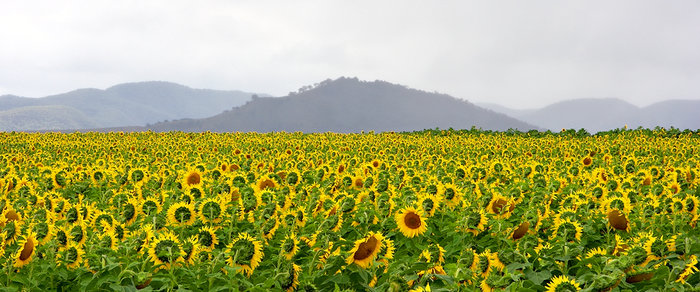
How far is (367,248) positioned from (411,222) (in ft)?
4.35

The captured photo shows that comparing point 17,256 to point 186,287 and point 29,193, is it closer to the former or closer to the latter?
point 186,287

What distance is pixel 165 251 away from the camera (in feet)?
13.7

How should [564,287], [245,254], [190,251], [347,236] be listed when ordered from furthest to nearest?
[347,236], [245,254], [190,251], [564,287]

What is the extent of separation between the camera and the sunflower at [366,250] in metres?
4.41

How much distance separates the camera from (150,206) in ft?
21.5

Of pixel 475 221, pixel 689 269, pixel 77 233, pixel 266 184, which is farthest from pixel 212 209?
pixel 689 269

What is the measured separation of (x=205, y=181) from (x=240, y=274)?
16.4 ft

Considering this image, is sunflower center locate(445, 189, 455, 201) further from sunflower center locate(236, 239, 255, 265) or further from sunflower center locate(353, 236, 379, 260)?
sunflower center locate(236, 239, 255, 265)

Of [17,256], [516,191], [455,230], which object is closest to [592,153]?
[516,191]

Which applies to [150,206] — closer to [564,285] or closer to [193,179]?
[193,179]

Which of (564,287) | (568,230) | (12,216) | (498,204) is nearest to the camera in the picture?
(564,287)

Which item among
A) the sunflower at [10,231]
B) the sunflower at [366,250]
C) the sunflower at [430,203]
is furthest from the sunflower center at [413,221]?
the sunflower at [10,231]

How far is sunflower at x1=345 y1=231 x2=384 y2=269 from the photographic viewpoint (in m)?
4.41

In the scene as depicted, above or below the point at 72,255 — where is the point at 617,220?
above
